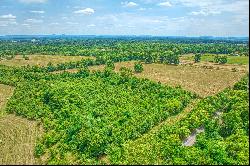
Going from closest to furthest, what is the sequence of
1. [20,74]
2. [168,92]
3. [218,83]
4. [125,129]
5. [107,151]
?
[107,151]
[125,129]
[168,92]
[218,83]
[20,74]

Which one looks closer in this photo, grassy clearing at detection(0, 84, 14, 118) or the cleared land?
grassy clearing at detection(0, 84, 14, 118)

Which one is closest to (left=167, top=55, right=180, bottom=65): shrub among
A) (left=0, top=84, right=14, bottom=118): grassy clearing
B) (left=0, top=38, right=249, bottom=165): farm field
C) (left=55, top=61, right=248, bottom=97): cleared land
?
(left=55, top=61, right=248, bottom=97): cleared land

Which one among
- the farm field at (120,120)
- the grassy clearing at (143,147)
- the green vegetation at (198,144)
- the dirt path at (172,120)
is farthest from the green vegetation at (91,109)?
the green vegetation at (198,144)

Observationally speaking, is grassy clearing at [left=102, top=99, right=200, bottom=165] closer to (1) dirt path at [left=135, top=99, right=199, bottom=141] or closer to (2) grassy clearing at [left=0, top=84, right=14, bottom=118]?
(1) dirt path at [left=135, top=99, right=199, bottom=141]

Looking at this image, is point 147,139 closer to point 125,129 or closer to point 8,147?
point 125,129

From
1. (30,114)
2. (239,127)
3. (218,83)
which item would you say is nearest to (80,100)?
(30,114)

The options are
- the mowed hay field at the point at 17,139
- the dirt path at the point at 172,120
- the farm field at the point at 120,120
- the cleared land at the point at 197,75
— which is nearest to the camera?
the farm field at the point at 120,120

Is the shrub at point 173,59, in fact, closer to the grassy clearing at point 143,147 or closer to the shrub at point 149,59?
the shrub at point 149,59

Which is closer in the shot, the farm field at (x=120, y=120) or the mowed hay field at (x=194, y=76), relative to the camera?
the farm field at (x=120, y=120)
